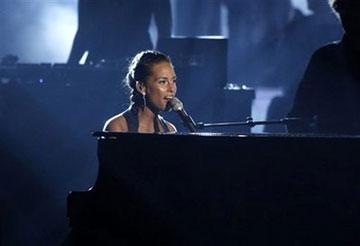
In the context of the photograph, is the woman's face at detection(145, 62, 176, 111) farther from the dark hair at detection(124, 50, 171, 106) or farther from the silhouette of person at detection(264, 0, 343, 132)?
the silhouette of person at detection(264, 0, 343, 132)

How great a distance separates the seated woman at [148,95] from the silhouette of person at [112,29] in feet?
9.94

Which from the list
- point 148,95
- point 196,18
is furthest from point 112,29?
point 148,95

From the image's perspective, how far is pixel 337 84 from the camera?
16.4 ft

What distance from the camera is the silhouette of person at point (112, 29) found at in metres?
8.75

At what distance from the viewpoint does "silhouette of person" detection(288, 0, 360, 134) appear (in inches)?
186

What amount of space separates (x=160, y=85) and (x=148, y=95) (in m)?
0.11

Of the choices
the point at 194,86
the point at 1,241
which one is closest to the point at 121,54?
the point at 194,86

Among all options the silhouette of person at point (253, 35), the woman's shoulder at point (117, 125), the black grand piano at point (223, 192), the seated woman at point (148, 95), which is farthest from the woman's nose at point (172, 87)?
the silhouette of person at point (253, 35)

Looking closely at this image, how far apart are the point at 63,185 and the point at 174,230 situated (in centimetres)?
448

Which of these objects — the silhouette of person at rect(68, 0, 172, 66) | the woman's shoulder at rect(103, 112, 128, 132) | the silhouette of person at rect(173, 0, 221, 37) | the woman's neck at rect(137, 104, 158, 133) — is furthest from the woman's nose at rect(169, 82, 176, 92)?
the silhouette of person at rect(173, 0, 221, 37)

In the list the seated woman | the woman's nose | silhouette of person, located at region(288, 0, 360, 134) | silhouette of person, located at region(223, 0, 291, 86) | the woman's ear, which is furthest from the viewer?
silhouette of person, located at region(223, 0, 291, 86)

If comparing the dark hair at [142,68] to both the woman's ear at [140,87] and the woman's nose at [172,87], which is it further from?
the woman's nose at [172,87]

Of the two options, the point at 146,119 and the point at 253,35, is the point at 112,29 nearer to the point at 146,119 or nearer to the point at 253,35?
the point at 253,35

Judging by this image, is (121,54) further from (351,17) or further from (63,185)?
(351,17)
